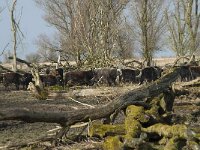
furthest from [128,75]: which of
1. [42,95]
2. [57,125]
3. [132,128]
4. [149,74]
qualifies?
[132,128]

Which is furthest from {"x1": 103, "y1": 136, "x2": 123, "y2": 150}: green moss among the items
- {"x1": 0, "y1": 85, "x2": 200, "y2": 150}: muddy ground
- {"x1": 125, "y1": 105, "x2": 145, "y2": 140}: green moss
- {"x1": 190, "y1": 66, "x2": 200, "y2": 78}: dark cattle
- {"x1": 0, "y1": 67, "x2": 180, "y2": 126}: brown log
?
{"x1": 190, "y1": 66, "x2": 200, "y2": 78}: dark cattle

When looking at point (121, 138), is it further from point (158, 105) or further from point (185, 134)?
point (158, 105)

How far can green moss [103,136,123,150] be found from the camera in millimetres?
6916

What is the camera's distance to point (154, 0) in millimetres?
49094

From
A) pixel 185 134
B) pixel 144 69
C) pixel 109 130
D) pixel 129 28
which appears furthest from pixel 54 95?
pixel 129 28

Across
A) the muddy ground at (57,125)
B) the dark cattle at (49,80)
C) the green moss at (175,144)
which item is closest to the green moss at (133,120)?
the green moss at (175,144)

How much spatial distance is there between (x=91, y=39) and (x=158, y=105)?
29141mm

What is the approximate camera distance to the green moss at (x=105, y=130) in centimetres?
754

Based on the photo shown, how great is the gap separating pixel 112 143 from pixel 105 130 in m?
0.55

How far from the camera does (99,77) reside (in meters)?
26.7

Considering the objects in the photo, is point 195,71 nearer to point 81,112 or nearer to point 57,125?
point 57,125

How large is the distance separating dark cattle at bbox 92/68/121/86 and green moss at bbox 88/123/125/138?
18431mm

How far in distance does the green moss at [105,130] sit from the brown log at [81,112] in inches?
13.9

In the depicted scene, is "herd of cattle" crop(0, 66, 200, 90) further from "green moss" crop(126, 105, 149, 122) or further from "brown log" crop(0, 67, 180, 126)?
"green moss" crop(126, 105, 149, 122)
